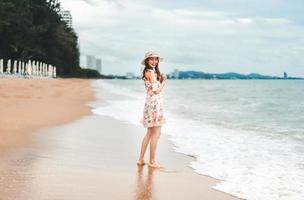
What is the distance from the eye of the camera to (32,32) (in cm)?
7231

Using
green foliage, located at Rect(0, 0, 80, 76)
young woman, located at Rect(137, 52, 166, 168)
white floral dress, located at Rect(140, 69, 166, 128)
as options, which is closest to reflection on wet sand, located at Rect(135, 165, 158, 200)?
young woman, located at Rect(137, 52, 166, 168)

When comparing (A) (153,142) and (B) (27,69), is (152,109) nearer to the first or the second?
(A) (153,142)

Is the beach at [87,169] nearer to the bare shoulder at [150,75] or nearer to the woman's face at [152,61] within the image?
the bare shoulder at [150,75]

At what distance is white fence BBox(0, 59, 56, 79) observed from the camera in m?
55.2

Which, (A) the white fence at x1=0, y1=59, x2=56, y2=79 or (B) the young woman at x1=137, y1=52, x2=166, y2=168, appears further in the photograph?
(A) the white fence at x1=0, y1=59, x2=56, y2=79

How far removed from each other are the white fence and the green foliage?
7.36 ft

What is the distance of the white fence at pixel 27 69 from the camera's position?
181ft

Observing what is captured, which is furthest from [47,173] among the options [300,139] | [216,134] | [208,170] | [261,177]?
[300,139]

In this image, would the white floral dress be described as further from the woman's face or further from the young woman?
the woman's face

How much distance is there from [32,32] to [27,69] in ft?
48.3

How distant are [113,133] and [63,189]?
5769 millimetres

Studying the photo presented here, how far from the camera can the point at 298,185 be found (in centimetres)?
631

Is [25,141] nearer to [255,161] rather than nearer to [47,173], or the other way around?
[47,173]

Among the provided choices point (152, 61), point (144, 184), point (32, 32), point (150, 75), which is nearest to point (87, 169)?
point (144, 184)
